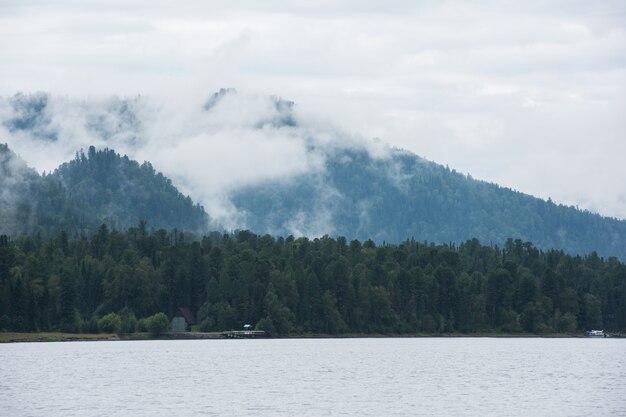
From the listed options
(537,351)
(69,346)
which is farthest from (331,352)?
(69,346)

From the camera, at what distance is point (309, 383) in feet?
369

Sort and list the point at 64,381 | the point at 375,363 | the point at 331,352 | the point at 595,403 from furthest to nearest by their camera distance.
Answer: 1. the point at 331,352
2. the point at 375,363
3. the point at 64,381
4. the point at 595,403

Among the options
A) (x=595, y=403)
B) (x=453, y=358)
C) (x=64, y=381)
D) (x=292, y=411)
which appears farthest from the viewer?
(x=453, y=358)

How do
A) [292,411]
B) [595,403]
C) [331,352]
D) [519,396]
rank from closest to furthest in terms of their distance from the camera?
[292,411]
[595,403]
[519,396]
[331,352]

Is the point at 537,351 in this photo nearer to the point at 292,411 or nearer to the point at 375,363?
the point at 375,363

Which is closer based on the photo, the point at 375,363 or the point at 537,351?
the point at 375,363

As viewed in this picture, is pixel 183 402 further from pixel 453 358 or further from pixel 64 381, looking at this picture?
pixel 453 358

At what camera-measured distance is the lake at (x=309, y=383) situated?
89.1 m

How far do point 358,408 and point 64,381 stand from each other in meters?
38.3

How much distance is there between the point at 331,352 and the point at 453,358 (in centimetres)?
2220

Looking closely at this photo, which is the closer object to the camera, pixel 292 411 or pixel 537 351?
pixel 292 411

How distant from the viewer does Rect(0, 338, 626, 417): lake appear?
3506 inches

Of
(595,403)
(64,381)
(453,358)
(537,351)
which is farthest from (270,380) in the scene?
(537,351)

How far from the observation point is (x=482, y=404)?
9238 centimetres
